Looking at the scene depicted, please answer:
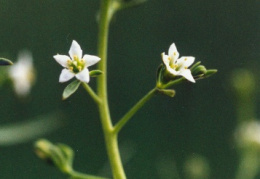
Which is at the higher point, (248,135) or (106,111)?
(106,111)

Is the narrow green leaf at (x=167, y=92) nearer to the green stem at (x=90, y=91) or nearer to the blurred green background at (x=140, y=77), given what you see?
the green stem at (x=90, y=91)

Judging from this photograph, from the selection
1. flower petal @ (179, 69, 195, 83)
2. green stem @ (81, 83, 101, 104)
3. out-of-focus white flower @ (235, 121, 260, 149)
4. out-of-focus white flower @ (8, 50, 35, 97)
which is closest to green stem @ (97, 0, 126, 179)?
green stem @ (81, 83, 101, 104)

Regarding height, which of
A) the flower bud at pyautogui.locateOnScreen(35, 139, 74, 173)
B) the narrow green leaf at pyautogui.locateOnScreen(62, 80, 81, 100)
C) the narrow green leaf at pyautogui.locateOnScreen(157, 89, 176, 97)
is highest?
the narrow green leaf at pyautogui.locateOnScreen(62, 80, 81, 100)

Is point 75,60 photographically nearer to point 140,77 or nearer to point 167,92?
point 167,92

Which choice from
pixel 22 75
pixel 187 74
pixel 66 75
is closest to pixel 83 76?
pixel 66 75

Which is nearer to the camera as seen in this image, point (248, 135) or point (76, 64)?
point (76, 64)

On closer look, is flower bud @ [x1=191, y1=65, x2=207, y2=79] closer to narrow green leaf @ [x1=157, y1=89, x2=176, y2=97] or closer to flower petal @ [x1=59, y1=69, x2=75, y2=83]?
narrow green leaf @ [x1=157, y1=89, x2=176, y2=97]

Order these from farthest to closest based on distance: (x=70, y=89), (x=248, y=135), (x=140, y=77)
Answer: (x=140, y=77)
(x=248, y=135)
(x=70, y=89)
